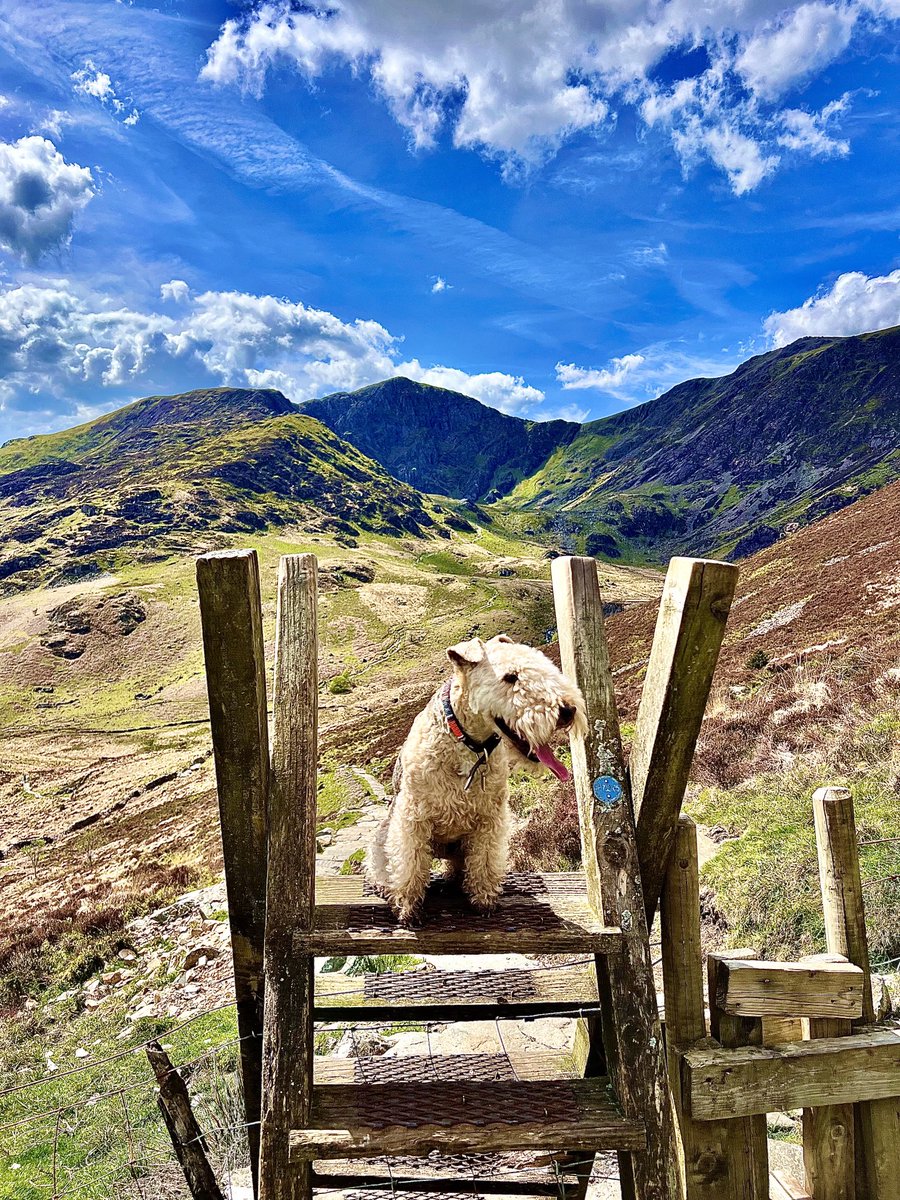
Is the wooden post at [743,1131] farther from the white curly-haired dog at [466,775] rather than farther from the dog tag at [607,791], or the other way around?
the white curly-haired dog at [466,775]

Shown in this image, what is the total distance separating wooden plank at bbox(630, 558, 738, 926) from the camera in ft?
10.00

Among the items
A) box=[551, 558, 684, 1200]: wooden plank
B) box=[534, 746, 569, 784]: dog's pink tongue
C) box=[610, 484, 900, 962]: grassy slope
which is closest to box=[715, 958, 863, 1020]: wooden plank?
box=[551, 558, 684, 1200]: wooden plank

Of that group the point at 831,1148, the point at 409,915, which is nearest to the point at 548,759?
the point at 409,915

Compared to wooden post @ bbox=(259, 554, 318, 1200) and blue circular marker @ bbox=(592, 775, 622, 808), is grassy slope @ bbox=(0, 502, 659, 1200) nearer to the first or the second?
wooden post @ bbox=(259, 554, 318, 1200)

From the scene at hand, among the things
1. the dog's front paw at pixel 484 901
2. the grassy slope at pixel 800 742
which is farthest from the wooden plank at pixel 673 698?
the grassy slope at pixel 800 742

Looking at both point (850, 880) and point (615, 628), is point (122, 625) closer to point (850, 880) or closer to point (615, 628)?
point (615, 628)

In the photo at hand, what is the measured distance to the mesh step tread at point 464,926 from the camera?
2896mm

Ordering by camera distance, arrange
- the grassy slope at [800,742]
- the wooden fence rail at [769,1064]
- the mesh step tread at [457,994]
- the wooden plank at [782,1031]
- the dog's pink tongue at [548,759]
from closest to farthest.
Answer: the dog's pink tongue at [548,759]
the wooden fence rail at [769,1064]
the mesh step tread at [457,994]
the wooden plank at [782,1031]
the grassy slope at [800,742]

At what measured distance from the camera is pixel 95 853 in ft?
113

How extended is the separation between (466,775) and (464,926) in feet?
2.35

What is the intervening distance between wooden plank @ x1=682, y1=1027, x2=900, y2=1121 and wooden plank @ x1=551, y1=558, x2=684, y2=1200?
0.29 metres

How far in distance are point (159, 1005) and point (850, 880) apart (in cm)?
1378

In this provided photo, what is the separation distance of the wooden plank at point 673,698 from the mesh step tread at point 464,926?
42 centimetres

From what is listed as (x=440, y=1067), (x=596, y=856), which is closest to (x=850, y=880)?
(x=596, y=856)
